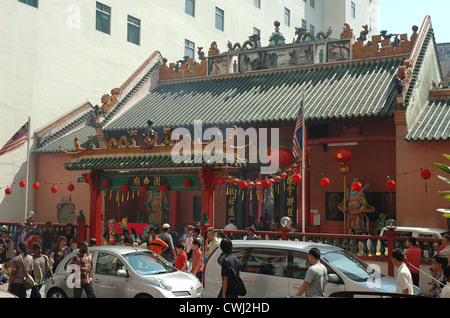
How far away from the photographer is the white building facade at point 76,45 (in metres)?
24.2

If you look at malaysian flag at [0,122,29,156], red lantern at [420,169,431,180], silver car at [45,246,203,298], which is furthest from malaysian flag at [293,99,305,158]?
malaysian flag at [0,122,29,156]

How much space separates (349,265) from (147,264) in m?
4.26

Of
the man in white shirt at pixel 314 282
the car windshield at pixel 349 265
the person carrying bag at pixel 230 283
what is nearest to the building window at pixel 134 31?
the car windshield at pixel 349 265

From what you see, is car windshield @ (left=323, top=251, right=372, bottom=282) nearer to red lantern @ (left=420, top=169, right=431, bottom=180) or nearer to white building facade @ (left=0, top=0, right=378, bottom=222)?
red lantern @ (left=420, top=169, right=431, bottom=180)

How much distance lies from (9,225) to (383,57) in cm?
1673

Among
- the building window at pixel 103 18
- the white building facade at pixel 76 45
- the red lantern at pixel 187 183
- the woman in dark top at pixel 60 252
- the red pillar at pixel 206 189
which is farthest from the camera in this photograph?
the building window at pixel 103 18

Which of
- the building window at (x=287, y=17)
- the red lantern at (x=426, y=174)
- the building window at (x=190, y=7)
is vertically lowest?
the red lantern at (x=426, y=174)

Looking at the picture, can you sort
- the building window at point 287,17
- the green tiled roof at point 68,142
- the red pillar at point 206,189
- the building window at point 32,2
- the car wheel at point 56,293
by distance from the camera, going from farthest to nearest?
1. the building window at point 287,17
2. the building window at point 32,2
3. the green tiled roof at point 68,142
4. the red pillar at point 206,189
5. the car wheel at point 56,293

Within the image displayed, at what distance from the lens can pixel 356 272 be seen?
Answer: 1026cm

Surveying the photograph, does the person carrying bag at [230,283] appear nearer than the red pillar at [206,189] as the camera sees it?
Yes

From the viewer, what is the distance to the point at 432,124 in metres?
18.5

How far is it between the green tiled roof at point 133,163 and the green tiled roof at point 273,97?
14.6 feet

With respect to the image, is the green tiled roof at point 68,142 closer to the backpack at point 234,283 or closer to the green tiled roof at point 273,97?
the green tiled roof at point 273,97
